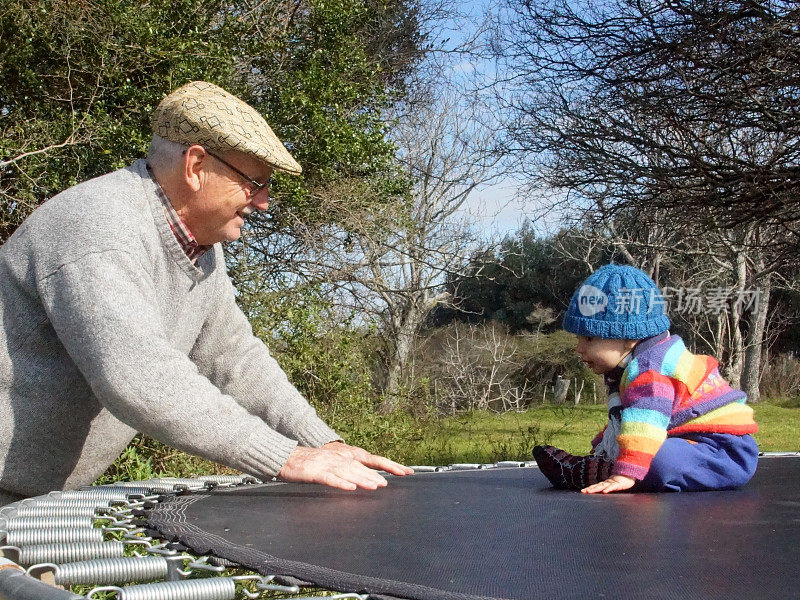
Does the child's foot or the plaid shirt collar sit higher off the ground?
the plaid shirt collar

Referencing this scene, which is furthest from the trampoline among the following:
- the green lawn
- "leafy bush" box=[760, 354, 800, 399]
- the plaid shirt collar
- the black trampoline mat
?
"leafy bush" box=[760, 354, 800, 399]

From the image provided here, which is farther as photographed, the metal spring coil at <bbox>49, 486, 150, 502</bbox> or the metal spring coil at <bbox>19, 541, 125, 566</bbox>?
the metal spring coil at <bbox>49, 486, 150, 502</bbox>

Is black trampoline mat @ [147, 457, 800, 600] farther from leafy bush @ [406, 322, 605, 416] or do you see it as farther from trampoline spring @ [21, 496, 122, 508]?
leafy bush @ [406, 322, 605, 416]

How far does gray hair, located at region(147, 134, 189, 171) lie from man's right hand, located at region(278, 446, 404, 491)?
57 cm

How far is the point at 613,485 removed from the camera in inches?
68.7

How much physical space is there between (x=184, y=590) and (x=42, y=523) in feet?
1.57

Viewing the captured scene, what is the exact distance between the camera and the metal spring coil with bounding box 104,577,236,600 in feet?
2.62

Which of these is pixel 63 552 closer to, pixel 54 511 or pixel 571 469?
pixel 54 511

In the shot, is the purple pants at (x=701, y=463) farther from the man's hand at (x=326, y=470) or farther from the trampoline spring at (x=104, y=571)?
the trampoline spring at (x=104, y=571)

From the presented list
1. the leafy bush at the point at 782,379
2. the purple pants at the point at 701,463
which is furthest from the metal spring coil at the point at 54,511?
the leafy bush at the point at 782,379

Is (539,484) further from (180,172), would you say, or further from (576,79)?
(576,79)

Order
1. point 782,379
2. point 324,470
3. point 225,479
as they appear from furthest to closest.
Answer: point 782,379 → point 225,479 → point 324,470

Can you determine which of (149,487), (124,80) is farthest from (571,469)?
(124,80)

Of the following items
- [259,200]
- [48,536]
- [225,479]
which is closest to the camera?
[48,536]
